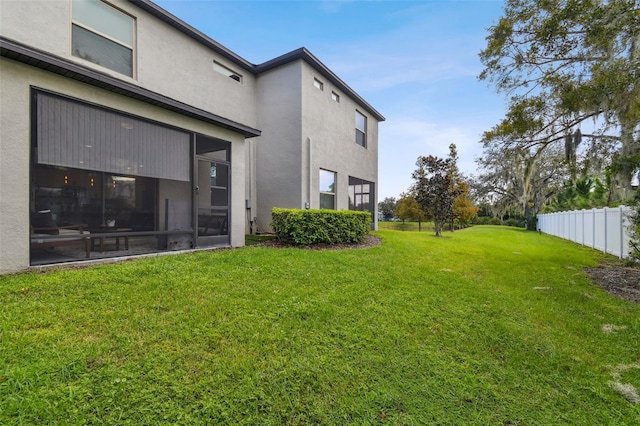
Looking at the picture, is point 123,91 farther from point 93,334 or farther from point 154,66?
point 93,334

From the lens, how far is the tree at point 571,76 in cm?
484

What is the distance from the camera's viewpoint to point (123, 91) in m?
5.26

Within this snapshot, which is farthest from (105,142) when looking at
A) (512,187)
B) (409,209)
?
(512,187)

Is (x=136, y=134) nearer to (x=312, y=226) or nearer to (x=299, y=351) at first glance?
(x=312, y=226)

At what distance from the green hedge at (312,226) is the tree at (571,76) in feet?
14.8

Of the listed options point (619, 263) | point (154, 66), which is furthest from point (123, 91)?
point (619, 263)

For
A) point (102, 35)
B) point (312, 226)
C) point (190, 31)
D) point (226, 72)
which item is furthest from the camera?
point (226, 72)

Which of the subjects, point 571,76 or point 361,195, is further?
point 361,195

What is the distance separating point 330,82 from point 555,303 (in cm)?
1074

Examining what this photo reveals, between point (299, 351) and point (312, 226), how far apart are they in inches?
206

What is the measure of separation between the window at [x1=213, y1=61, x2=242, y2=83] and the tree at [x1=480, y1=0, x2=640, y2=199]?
319 inches

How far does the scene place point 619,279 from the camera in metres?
5.93

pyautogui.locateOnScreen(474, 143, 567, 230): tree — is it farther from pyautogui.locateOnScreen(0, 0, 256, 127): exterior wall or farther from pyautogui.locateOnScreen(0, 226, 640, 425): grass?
pyautogui.locateOnScreen(0, 226, 640, 425): grass

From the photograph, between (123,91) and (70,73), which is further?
(123,91)
